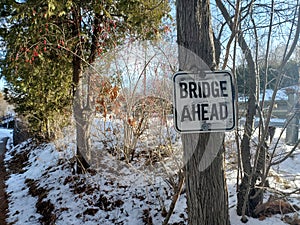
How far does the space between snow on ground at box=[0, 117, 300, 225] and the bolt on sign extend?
162 centimetres

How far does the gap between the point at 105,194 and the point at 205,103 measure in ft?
9.69

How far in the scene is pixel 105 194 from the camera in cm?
352

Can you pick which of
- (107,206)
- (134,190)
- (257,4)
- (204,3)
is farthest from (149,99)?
(204,3)

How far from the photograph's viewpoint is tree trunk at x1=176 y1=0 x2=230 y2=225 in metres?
1.23

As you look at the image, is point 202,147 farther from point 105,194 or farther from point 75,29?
point 75,29

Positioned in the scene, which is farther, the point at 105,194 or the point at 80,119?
the point at 80,119

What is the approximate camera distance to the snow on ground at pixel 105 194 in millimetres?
2971

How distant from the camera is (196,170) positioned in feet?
4.13

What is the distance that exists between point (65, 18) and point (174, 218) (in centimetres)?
346

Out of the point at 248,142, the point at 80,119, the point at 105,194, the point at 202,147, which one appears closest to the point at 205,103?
the point at 202,147

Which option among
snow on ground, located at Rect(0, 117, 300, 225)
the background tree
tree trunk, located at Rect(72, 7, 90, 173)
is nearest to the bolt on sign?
the background tree

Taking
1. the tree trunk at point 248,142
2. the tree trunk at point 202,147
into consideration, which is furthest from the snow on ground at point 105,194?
the tree trunk at point 202,147

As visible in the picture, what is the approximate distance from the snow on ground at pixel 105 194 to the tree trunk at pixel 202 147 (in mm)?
1239

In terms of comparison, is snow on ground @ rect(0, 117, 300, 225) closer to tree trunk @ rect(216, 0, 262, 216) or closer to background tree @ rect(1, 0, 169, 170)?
tree trunk @ rect(216, 0, 262, 216)
